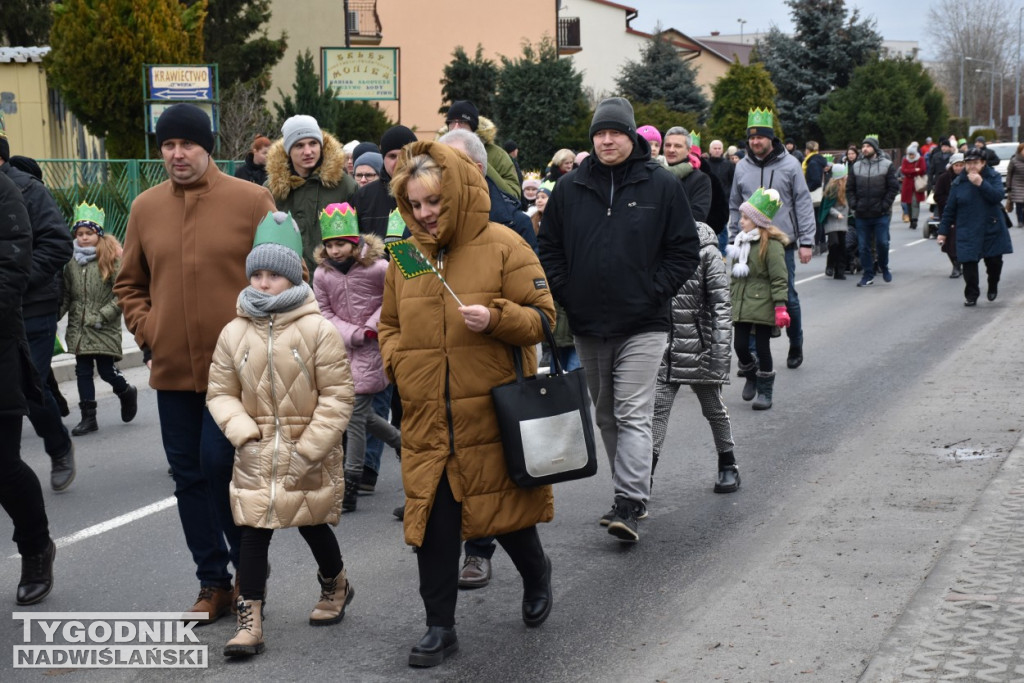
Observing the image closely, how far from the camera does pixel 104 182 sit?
19859 millimetres

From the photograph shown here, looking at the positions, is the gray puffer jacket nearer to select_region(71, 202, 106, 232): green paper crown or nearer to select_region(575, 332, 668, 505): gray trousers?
select_region(575, 332, 668, 505): gray trousers

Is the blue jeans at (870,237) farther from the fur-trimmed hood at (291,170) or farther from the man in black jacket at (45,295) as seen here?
the man in black jacket at (45,295)

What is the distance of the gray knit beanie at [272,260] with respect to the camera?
4949 mm

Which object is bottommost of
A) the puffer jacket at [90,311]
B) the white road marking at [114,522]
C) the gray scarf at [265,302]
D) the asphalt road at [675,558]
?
the white road marking at [114,522]

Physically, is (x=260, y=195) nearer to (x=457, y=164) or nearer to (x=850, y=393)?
(x=457, y=164)

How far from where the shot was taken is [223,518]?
17.3 feet

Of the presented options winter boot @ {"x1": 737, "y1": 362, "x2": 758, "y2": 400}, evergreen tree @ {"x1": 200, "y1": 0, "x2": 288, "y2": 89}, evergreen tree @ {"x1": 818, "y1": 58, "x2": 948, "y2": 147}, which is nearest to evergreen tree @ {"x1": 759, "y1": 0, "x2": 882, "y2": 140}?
evergreen tree @ {"x1": 818, "y1": 58, "x2": 948, "y2": 147}

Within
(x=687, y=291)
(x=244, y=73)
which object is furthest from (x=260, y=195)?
(x=244, y=73)

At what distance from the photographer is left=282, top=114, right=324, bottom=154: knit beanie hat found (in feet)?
25.2

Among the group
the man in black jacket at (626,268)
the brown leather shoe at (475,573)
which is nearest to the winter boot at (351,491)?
the brown leather shoe at (475,573)

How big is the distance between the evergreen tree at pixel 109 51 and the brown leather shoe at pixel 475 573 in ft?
63.7

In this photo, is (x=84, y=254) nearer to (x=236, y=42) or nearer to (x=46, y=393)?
(x=46, y=393)

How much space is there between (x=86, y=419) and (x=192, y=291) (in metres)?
4.90

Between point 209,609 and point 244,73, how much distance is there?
1243 inches
